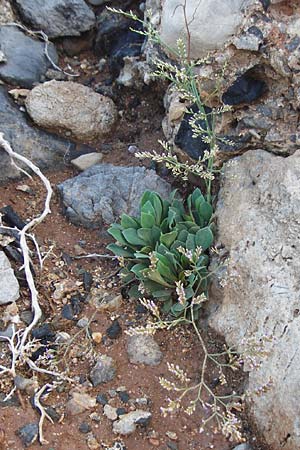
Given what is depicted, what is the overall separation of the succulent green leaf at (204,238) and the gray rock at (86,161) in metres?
1.19

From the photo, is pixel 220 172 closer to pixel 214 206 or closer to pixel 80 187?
pixel 214 206

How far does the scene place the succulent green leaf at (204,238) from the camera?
12.0 ft

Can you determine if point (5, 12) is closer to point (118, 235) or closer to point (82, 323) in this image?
point (118, 235)

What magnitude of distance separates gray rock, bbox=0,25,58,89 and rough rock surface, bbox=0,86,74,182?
192 millimetres

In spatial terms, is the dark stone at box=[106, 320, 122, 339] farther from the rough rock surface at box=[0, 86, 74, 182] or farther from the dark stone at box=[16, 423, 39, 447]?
the rough rock surface at box=[0, 86, 74, 182]

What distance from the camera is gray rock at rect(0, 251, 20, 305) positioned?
372cm

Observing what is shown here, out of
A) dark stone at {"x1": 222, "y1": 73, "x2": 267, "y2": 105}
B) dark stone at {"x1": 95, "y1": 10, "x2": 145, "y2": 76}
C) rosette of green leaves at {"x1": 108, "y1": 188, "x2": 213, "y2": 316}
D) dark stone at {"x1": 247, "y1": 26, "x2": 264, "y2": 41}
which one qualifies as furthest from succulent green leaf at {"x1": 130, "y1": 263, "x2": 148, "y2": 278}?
dark stone at {"x1": 95, "y1": 10, "x2": 145, "y2": 76}

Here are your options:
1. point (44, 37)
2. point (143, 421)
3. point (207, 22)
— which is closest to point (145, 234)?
point (143, 421)

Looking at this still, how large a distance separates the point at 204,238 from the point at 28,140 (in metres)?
1.54

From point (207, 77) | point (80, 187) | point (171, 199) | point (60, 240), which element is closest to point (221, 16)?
point (207, 77)

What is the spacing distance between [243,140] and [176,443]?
169cm

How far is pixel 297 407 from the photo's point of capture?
3035 millimetres

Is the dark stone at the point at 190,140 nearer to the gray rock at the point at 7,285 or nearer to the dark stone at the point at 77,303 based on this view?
the dark stone at the point at 77,303

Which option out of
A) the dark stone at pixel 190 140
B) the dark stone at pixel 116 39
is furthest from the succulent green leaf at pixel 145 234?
the dark stone at pixel 116 39
